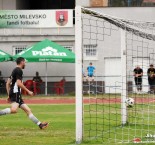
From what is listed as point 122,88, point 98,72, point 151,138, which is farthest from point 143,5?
point 151,138

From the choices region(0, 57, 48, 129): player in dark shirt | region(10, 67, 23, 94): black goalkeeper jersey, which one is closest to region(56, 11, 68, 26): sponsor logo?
region(0, 57, 48, 129): player in dark shirt

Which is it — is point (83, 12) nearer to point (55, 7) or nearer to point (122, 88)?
point (122, 88)

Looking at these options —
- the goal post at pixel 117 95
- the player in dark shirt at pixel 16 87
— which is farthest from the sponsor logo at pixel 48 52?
the player in dark shirt at pixel 16 87

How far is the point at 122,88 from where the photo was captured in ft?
63.2

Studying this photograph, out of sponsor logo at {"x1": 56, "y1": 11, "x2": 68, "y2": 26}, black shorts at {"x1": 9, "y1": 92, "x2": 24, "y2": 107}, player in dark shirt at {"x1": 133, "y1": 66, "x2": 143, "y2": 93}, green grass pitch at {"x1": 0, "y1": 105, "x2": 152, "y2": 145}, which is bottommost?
green grass pitch at {"x1": 0, "y1": 105, "x2": 152, "y2": 145}

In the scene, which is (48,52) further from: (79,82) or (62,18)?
(79,82)

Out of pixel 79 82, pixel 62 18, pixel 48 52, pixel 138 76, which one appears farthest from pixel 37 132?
pixel 62 18

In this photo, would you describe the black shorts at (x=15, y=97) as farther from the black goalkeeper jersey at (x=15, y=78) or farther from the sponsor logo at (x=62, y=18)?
the sponsor logo at (x=62, y=18)

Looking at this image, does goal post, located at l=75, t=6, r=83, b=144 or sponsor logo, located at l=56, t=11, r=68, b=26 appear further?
sponsor logo, located at l=56, t=11, r=68, b=26

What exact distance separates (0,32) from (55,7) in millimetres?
8885

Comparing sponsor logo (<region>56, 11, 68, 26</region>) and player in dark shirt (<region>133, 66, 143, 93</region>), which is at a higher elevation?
sponsor logo (<region>56, 11, 68, 26</region>)

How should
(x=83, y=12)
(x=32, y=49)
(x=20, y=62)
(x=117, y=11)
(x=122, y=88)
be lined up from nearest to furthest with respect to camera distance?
(x=83, y=12), (x=20, y=62), (x=122, y=88), (x=32, y=49), (x=117, y=11)

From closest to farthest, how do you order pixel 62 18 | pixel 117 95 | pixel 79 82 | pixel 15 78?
pixel 79 82, pixel 15 78, pixel 117 95, pixel 62 18

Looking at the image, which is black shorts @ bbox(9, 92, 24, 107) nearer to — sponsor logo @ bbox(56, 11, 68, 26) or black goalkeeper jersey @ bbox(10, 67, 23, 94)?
black goalkeeper jersey @ bbox(10, 67, 23, 94)
